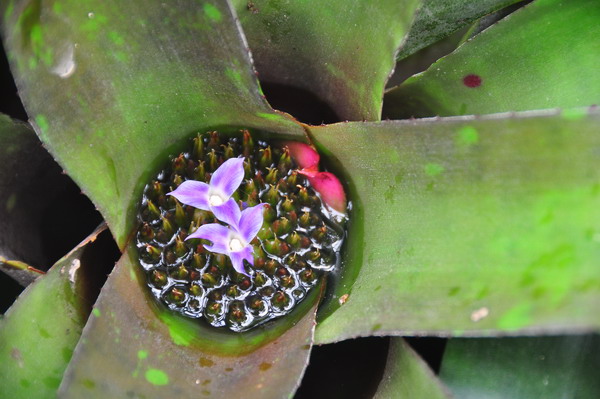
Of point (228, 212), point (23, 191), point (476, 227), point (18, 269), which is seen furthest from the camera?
point (23, 191)

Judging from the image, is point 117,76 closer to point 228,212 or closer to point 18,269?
point 228,212

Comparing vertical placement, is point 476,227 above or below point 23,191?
below

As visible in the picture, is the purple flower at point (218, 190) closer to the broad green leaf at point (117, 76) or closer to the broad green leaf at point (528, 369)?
the broad green leaf at point (117, 76)

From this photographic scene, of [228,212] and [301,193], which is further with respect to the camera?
[301,193]

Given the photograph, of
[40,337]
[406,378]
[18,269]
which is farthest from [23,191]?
[406,378]

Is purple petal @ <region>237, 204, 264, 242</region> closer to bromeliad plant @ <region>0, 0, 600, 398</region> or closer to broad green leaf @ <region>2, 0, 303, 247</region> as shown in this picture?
bromeliad plant @ <region>0, 0, 600, 398</region>
